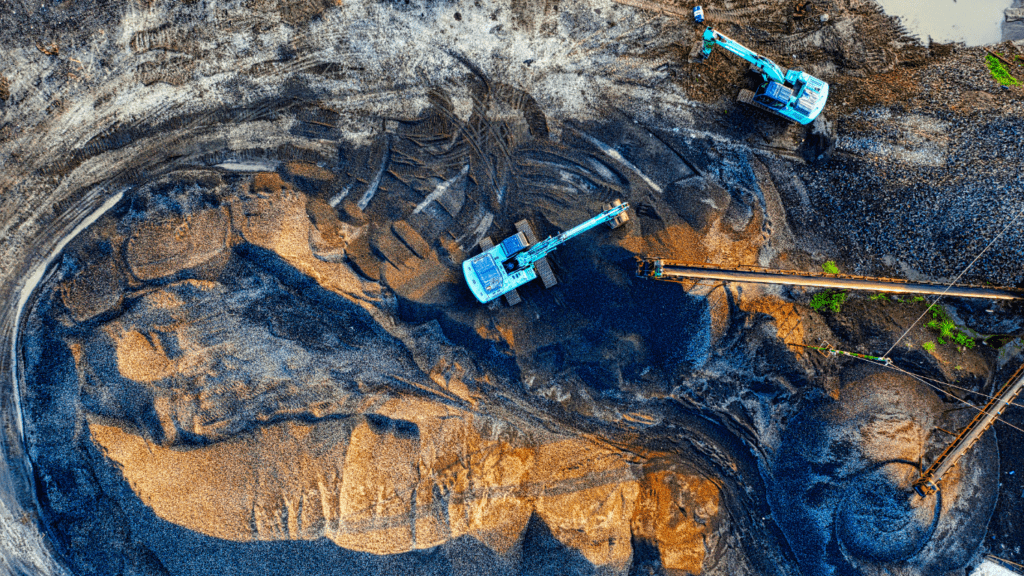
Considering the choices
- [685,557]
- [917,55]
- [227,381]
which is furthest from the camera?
[917,55]

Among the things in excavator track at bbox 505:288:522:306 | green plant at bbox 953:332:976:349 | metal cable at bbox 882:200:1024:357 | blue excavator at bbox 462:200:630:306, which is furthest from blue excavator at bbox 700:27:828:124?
excavator track at bbox 505:288:522:306

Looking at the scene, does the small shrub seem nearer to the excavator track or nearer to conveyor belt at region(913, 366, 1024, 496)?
conveyor belt at region(913, 366, 1024, 496)

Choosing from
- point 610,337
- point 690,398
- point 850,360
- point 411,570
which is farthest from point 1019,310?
point 411,570

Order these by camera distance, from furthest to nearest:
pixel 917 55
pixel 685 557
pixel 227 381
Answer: pixel 917 55 → pixel 685 557 → pixel 227 381

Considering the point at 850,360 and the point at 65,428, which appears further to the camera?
the point at 850,360

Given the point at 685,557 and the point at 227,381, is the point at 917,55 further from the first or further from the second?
the point at 227,381

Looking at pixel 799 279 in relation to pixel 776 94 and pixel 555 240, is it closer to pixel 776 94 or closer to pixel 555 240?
pixel 776 94
